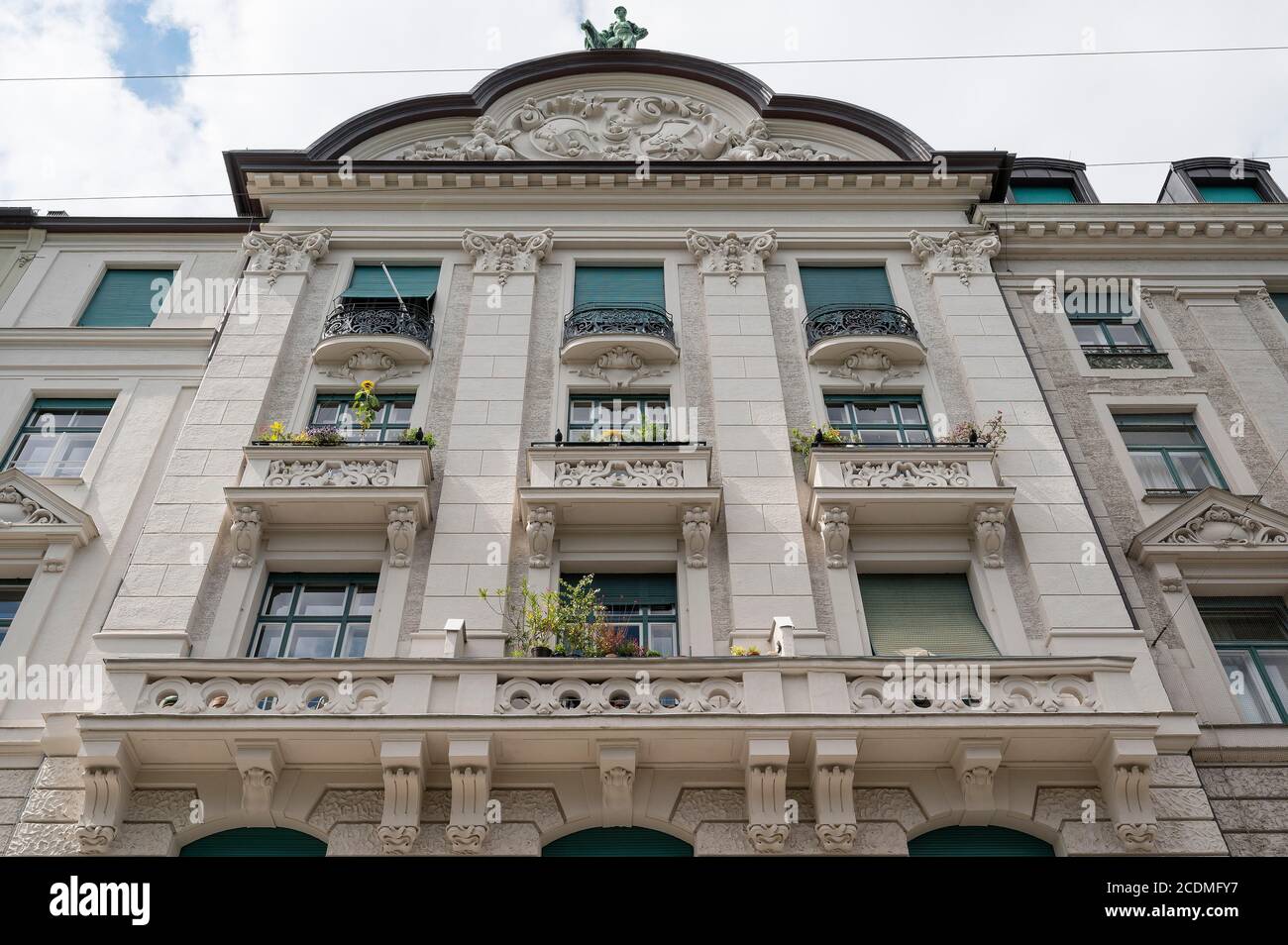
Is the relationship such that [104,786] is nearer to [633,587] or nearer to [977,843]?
[633,587]

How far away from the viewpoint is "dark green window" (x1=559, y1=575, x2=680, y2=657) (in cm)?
1609

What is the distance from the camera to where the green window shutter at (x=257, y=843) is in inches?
522

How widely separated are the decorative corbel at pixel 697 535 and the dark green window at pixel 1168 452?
7516mm

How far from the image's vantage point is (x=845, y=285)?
22516mm

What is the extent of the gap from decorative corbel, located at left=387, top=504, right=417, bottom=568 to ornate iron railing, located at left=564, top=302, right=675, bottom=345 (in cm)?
518

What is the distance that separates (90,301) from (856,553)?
53.8 ft

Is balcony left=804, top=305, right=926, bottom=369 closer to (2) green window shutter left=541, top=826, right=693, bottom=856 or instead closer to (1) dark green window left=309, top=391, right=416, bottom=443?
(1) dark green window left=309, top=391, right=416, bottom=443

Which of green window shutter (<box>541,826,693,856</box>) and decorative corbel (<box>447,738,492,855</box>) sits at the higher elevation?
decorative corbel (<box>447,738,492,855</box>)

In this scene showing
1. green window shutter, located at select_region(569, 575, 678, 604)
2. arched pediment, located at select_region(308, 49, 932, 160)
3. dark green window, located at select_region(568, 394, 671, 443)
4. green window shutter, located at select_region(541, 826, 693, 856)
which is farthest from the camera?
arched pediment, located at select_region(308, 49, 932, 160)

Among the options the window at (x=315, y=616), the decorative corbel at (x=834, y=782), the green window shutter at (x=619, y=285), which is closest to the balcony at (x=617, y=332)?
the green window shutter at (x=619, y=285)

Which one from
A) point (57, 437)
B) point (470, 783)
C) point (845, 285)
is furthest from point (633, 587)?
point (57, 437)

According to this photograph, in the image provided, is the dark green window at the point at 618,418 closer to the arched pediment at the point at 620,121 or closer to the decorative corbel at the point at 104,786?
the arched pediment at the point at 620,121

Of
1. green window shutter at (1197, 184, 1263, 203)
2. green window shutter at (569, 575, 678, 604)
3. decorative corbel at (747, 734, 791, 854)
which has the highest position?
green window shutter at (1197, 184, 1263, 203)

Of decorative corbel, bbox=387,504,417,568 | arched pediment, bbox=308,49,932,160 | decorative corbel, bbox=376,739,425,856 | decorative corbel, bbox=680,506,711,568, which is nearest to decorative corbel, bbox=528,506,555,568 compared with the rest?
decorative corbel, bbox=387,504,417,568
